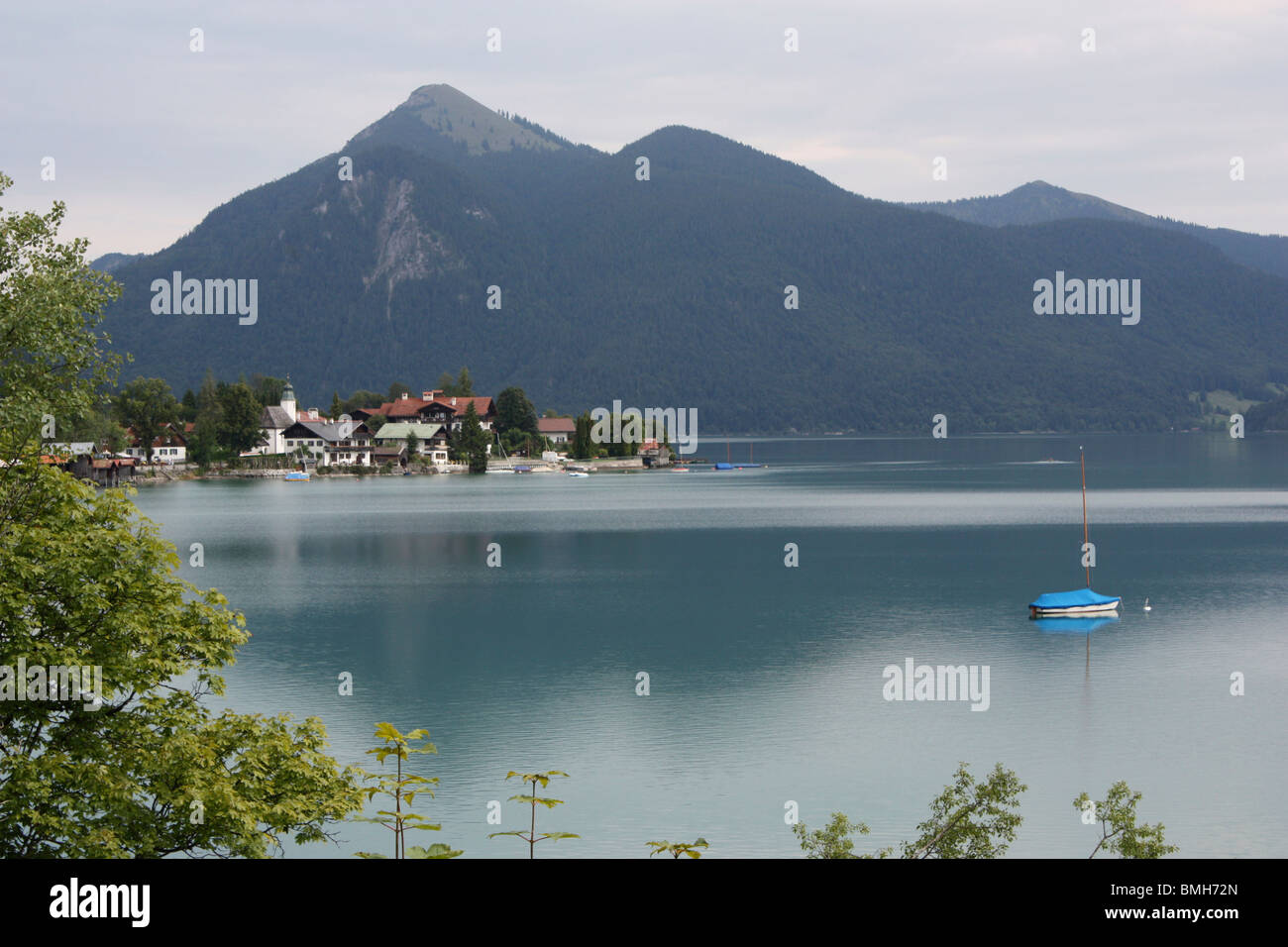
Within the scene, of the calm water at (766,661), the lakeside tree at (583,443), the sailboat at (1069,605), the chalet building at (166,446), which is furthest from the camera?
the lakeside tree at (583,443)

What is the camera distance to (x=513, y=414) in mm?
169250

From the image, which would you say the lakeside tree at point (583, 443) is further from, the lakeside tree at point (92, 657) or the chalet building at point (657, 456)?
the lakeside tree at point (92, 657)

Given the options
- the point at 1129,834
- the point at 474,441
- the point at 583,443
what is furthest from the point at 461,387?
the point at 1129,834

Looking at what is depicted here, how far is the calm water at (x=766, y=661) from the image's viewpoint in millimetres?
23422

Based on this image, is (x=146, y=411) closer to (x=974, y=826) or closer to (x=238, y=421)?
(x=238, y=421)

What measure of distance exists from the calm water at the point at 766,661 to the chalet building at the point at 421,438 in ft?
232

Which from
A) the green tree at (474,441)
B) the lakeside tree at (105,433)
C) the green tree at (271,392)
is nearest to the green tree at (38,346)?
the lakeside tree at (105,433)

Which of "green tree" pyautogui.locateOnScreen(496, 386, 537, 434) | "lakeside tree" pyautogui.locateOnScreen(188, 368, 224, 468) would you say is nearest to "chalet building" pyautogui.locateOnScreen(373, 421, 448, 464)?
"green tree" pyautogui.locateOnScreen(496, 386, 537, 434)

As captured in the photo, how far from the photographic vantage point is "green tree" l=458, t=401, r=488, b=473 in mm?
153750

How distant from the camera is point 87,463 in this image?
121000mm

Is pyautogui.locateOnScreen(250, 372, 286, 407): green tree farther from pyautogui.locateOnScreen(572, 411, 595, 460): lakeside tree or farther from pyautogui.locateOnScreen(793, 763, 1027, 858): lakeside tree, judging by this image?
pyautogui.locateOnScreen(793, 763, 1027, 858): lakeside tree

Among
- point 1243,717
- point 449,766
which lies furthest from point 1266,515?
point 449,766

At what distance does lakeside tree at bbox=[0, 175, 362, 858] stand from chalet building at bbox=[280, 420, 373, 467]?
144m
